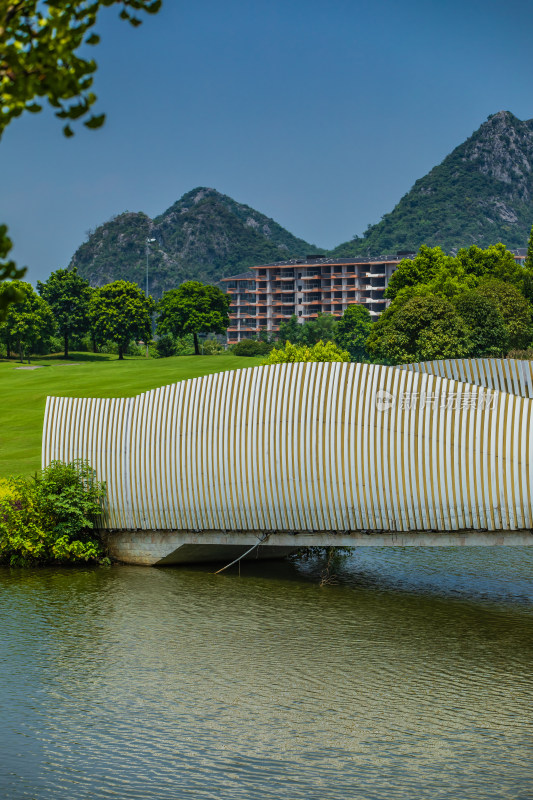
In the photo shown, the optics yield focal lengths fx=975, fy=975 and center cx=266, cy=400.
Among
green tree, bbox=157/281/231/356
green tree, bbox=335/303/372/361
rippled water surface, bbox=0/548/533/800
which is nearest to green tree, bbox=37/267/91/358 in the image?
green tree, bbox=157/281/231/356

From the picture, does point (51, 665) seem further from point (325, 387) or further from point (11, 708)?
point (325, 387)

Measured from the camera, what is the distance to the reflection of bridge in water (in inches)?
883

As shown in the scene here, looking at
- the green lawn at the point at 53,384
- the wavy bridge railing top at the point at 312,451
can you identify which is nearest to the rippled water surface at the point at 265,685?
the wavy bridge railing top at the point at 312,451

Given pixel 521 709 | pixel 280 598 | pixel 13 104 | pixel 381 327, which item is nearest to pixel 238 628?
pixel 280 598

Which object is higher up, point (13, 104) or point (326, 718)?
point (13, 104)

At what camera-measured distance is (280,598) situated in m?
24.0

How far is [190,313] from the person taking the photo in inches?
5039

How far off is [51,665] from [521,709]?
8.86m

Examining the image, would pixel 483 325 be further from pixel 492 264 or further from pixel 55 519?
pixel 55 519

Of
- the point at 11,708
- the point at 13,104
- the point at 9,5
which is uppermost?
the point at 9,5

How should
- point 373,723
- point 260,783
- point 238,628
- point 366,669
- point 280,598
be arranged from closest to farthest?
point 260,783 → point 373,723 → point 366,669 → point 238,628 → point 280,598

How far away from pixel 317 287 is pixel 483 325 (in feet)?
378

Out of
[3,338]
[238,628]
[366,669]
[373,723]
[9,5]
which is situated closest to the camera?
[9,5]
